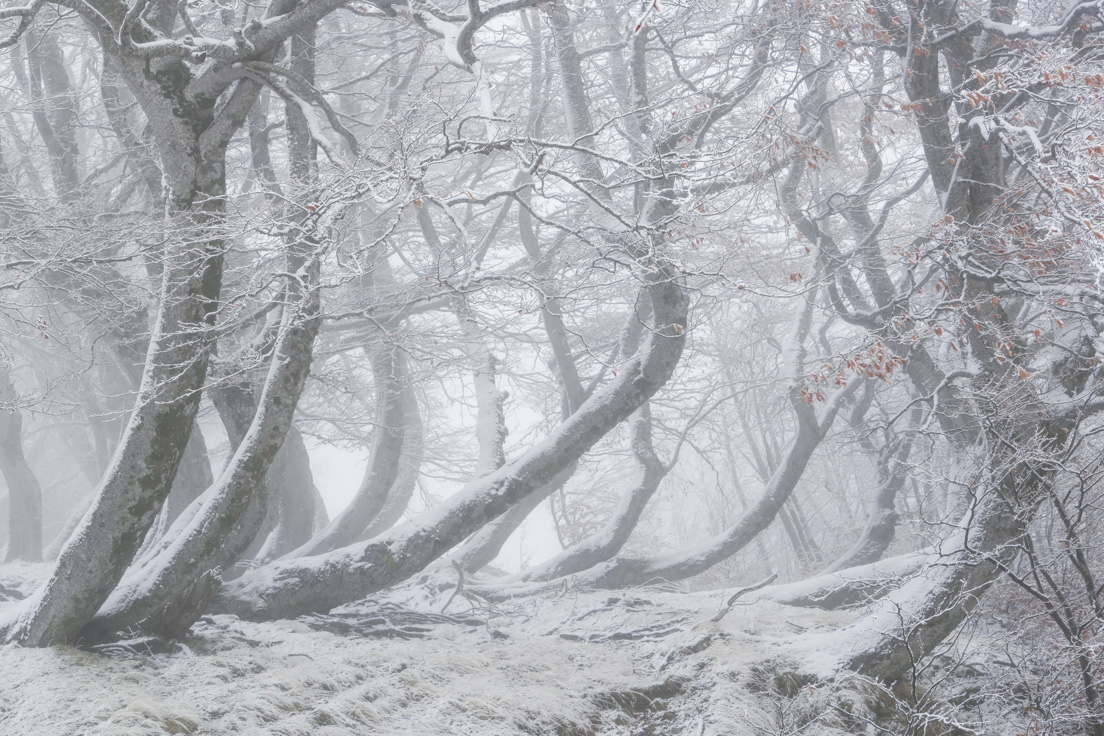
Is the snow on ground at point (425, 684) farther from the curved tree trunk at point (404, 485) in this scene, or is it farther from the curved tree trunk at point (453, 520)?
the curved tree trunk at point (404, 485)

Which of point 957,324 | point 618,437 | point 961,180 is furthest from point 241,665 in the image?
point 618,437

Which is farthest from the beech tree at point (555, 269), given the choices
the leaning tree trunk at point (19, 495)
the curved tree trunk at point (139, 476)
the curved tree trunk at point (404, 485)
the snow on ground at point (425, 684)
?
the leaning tree trunk at point (19, 495)

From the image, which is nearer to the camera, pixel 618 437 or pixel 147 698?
pixel 147 698

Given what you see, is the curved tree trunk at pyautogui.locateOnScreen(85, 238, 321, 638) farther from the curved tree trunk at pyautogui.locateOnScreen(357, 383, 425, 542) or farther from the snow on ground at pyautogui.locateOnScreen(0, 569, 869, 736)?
the curved tree trunk at pyautogui.locateOnScreen(357, 383, 425, 542)

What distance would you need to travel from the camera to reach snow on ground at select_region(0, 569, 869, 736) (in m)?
4.07

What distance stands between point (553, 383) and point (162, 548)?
28.8 feet

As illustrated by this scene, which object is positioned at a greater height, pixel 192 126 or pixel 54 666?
pixel 192 126

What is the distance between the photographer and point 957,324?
17.9 ft

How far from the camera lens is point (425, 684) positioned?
16.0 feet

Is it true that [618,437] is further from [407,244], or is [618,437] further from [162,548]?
[162,548]

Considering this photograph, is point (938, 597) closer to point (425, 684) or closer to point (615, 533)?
point (425, 684)

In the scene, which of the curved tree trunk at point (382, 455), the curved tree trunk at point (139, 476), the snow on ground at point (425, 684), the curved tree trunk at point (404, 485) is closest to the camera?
the snow on ground at point (425, 684)

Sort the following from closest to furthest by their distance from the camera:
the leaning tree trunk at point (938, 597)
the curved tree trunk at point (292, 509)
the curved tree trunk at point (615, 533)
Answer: the leaning tree trunk at point (938, 597) < the curved tree trunk at point (615, 533) < the curved tree trunk at point (292, 509)

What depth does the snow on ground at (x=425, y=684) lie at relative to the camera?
4074mm
